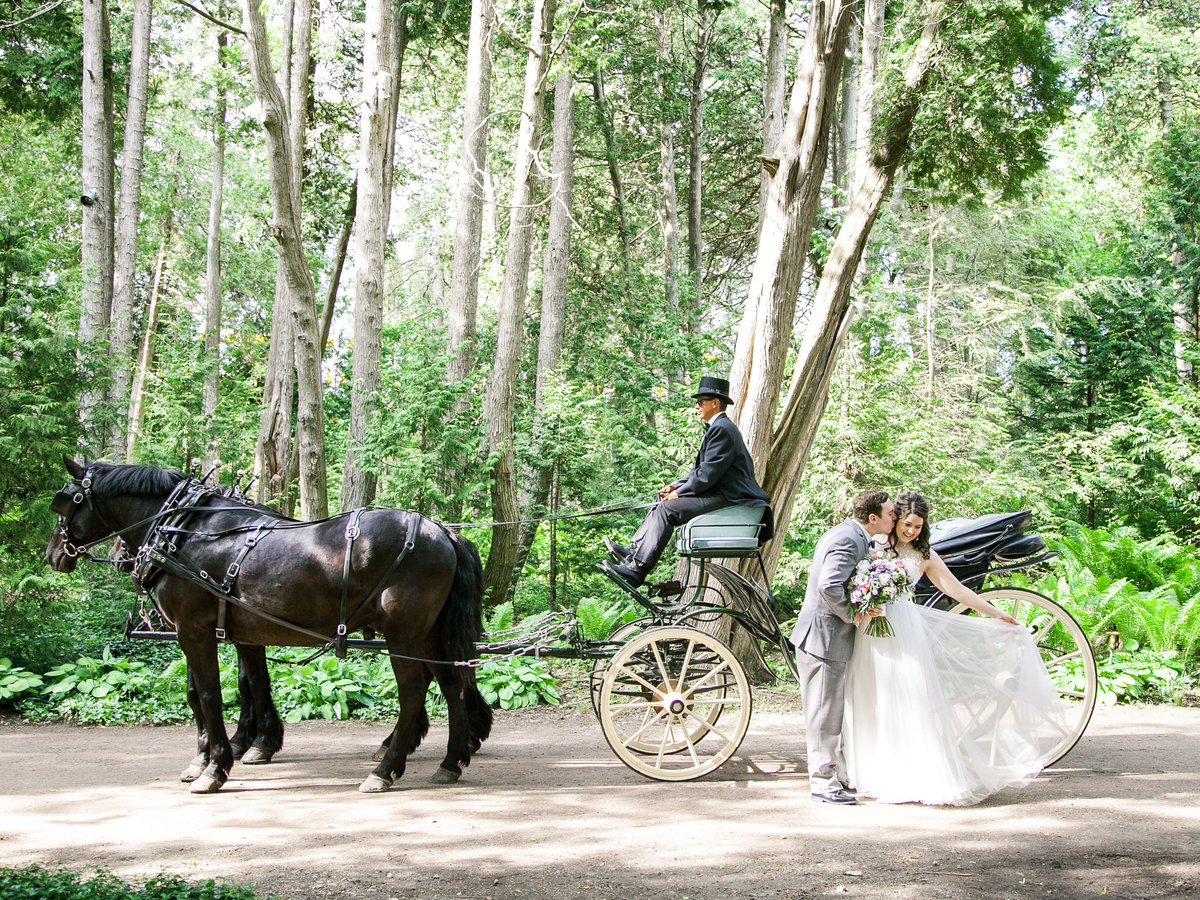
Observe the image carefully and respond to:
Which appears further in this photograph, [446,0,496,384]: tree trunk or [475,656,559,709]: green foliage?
[446,0,496,384]: tree trunk

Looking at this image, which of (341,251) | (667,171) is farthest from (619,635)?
(667,171)

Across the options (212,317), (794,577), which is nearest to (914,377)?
(794,577)

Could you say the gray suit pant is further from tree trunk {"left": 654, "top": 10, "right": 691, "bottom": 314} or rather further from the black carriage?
tree trunk {"left": 654, "top": 10, "right": 691, "bottom": 314}

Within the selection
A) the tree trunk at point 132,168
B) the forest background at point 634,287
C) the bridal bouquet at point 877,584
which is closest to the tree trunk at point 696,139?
the forest background at point 634,287

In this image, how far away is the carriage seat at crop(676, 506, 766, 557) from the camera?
19.0 feet

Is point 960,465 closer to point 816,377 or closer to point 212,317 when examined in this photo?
point 816,377

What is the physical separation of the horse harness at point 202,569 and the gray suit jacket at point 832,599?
2.42 metres

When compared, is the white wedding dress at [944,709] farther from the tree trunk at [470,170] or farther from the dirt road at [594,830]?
the tree trunk at [470,170]

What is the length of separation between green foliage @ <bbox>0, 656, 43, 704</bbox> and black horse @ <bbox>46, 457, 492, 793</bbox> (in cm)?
296

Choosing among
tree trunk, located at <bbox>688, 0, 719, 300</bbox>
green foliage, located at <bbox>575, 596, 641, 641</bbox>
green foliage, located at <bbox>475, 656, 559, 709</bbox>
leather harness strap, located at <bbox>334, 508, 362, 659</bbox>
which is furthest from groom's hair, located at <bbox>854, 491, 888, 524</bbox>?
tree trunk, located at <bbox>688, 0, 719, 300</bbox>

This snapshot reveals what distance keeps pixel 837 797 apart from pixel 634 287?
49.9 feet

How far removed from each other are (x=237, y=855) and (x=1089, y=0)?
19269mm

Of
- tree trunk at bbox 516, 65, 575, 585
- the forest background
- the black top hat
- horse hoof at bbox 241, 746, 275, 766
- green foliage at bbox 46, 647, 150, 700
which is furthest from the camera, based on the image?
tree trunk at bbox 516, 65, 575, 585

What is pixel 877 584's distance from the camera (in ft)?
16.9
